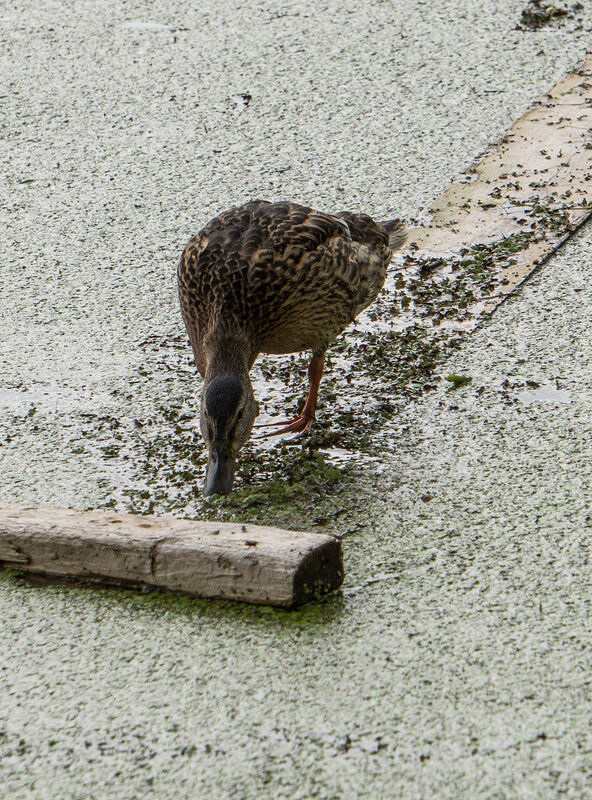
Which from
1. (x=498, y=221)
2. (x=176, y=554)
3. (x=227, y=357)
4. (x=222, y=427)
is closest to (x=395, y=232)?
(x=498, y=221)

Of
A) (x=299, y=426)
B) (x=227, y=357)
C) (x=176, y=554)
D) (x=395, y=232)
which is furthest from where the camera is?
(x=395, y=232)

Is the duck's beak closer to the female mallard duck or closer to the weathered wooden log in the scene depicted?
the female mallard duck

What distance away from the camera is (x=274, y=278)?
307 centimetres

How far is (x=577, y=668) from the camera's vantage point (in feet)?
7.13

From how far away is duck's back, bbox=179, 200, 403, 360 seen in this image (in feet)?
10.00

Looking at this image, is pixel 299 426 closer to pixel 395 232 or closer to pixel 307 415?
pixel 307 415

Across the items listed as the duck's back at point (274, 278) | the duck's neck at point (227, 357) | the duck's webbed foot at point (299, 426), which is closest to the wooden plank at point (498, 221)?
the duck's back at point (274, 278)

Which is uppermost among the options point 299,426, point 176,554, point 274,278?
point 274,278

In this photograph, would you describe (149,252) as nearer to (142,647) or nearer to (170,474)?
(170,474)

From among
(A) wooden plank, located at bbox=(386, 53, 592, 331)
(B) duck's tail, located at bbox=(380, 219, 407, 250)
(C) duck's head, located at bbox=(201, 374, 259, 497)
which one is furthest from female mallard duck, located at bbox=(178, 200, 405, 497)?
(A) wooden plank, located at bbox=(386, 53, 592, 331)

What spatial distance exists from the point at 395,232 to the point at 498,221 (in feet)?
2.13

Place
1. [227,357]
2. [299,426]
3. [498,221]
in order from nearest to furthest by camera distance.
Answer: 1. [227,357]
2. [299,426]
3. [498,221]

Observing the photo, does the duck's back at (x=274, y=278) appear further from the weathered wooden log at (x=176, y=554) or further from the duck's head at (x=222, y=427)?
the weathered wooden log at (x=176, y=554)

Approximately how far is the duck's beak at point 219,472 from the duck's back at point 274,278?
391 millimetres
